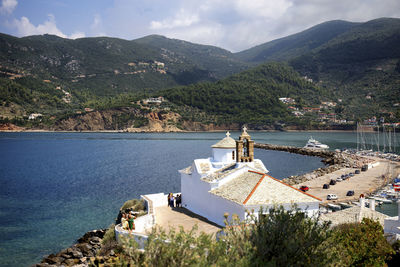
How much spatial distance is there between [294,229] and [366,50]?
202361 mm

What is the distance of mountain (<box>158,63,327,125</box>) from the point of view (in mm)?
153125

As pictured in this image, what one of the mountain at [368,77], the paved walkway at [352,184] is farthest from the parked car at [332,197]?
the mountain at [368,77]

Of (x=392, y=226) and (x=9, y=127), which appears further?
(x=9, y=127)

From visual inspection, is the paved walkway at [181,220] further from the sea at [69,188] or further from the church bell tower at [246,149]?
the sea at [69,188]

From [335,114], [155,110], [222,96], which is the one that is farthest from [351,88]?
[155,110]

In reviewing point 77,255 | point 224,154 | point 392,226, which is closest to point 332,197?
point 224,154

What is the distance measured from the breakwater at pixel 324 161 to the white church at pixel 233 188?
2109 centimetres

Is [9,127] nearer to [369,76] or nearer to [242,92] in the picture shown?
[242,92]

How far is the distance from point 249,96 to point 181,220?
5831 inches

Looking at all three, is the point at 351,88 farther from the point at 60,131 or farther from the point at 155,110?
the point at 60,131

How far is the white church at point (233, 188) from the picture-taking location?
51.9 ft

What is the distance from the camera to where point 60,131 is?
151 meters

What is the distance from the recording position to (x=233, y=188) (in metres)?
17.3

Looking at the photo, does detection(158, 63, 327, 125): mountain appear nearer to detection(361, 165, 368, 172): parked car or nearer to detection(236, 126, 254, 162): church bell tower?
detection(361, 165, 368, 172): parked car
